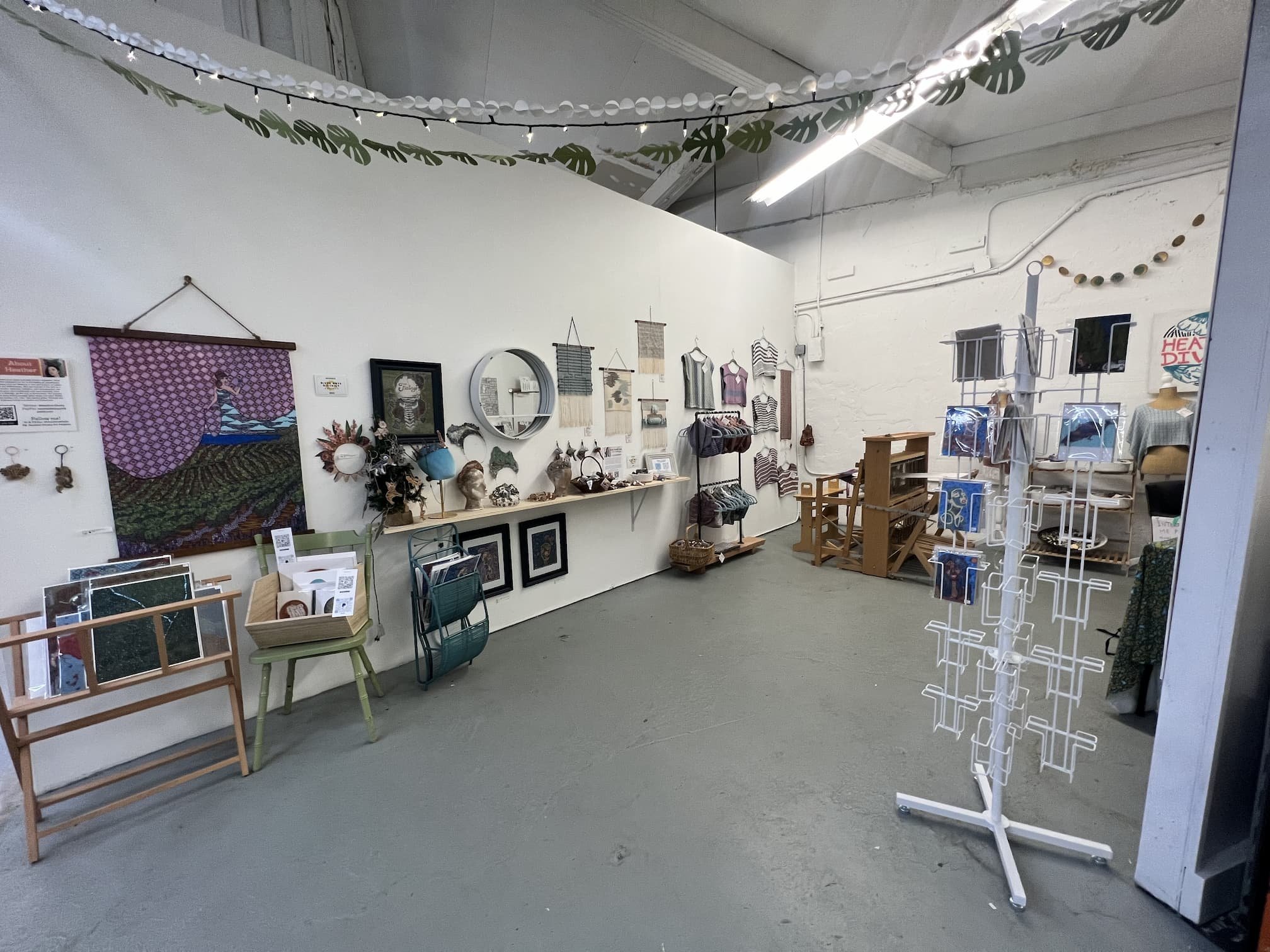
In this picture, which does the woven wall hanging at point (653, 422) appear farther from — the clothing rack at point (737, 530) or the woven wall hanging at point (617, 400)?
the clothing rack at point (737, 530)

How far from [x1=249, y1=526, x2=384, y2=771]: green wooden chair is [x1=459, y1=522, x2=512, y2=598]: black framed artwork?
610 mm

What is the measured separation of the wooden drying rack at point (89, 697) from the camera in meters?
1.76

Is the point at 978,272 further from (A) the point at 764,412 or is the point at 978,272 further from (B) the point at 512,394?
(B) the point at 512,394

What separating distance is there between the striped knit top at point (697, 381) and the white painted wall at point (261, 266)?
807 mm

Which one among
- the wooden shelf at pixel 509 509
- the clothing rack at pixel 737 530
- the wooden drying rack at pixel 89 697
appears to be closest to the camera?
the wooden drying rack at pixel 89 697

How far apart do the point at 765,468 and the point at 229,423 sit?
486 cm

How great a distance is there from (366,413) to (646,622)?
2.17m

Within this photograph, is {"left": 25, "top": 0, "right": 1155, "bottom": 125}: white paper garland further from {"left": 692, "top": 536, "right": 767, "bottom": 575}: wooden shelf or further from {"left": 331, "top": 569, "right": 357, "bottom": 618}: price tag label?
{"left": 692, "top": 536, "right": 767, "bottom": 575}: wooden shelf

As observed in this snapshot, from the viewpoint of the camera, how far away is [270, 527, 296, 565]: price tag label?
249 cm

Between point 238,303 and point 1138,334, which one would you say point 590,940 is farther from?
point 1138,334

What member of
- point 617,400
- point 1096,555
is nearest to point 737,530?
point 617,400

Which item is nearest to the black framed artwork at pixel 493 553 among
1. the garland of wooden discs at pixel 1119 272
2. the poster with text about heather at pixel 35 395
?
the poster with text about heather at pixel 35 395

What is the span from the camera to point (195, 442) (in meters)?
2.37

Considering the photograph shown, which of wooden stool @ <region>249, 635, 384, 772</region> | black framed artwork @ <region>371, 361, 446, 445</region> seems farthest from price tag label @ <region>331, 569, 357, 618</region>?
black framed artwork @ <region>371, 361, 446, 445</region>
